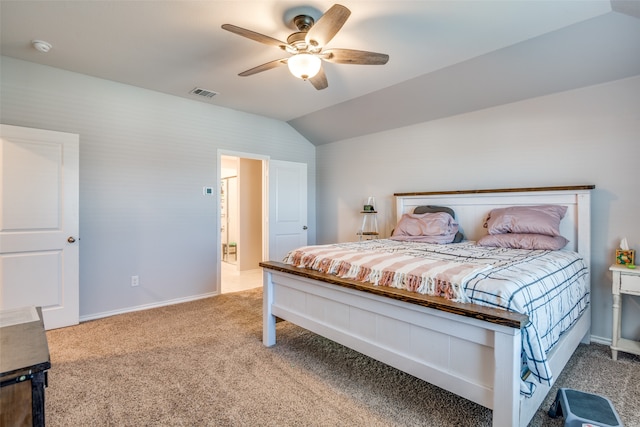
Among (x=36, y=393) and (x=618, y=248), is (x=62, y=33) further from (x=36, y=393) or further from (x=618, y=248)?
(x=618, y=248)

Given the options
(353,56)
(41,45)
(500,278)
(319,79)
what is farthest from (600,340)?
(41,45)

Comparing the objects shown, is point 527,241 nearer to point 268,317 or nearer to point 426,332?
point 426,332

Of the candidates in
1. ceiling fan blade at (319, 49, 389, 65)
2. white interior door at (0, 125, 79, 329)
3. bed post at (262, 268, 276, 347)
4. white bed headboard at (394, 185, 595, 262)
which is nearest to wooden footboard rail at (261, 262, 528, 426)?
bed post at (262, 268, 276, 347)

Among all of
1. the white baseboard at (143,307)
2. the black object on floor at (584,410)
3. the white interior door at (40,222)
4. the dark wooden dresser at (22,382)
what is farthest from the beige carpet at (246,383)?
the dark wooden dresser at (22,382)

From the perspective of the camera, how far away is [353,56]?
231 cm

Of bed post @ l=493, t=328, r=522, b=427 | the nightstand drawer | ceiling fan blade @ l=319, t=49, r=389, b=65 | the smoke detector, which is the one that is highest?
the smoke detector

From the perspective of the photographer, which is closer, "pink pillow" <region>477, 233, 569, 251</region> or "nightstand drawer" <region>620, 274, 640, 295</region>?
"nightstand drawer" <region>620, 274, 640, 295</region>

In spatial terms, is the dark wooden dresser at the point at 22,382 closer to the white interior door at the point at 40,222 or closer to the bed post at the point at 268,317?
the bed post at the point at 268,317

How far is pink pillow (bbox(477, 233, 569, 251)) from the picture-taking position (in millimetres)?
2742

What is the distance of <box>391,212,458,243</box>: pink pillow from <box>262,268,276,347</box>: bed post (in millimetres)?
1602

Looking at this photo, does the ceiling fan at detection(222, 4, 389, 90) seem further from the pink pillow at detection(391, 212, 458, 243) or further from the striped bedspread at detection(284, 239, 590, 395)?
the pink pillow at detection(391, 212, 458, 243)

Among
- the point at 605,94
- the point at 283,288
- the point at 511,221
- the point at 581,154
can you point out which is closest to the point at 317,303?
the point at 283,288

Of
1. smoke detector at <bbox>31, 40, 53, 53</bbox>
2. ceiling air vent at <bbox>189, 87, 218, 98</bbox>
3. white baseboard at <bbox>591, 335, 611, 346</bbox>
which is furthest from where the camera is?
ceiling air vent at <bbox>189, 87, 218, 98</bbox>

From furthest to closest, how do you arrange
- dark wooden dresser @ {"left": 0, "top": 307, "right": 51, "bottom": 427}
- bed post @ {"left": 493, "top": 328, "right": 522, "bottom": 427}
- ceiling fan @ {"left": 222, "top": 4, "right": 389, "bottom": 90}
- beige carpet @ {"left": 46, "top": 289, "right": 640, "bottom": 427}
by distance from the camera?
ceiling fan @ {"left": 222, "top": 4, "right": 389, "bottom": 90} → beige carpet @ {"left": 46, "top": 289, "right": 640, "bottom": 427} → bed post @ {"left": 493, "top": 328, "right": 522, "bottom": 427} → dark wooden dresser @ {"left": 0, "top": 307, "right": 51, "bottom": 427}
